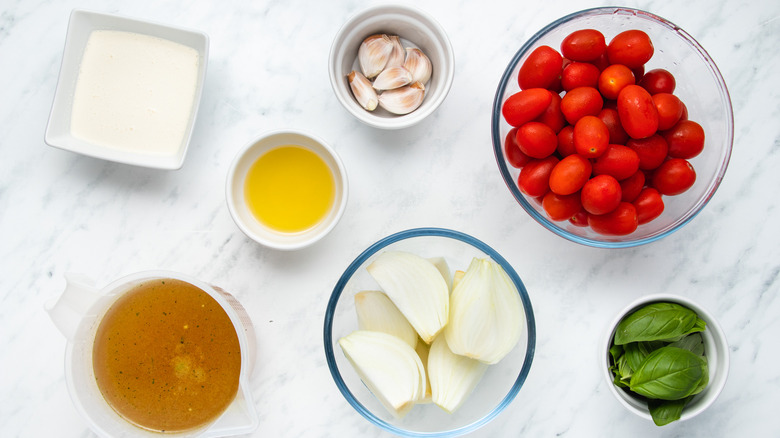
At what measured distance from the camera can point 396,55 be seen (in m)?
1.15

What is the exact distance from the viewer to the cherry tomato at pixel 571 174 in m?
0.95

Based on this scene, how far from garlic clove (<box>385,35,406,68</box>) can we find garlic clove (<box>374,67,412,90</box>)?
0.02 m

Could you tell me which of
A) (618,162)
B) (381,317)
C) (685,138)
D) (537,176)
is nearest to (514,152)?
(537,176)

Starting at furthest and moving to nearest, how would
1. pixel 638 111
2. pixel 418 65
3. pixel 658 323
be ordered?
pixel 418 65, pixel 658 323, pixel 638 111

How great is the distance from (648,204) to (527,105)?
0.28m

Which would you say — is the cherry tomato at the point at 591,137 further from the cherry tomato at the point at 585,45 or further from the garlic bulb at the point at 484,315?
the garlic bulb at the point at 484,315

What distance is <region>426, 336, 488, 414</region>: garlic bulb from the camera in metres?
1.02

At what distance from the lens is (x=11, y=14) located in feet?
4.07

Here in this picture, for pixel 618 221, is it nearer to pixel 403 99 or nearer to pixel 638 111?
pixel 638 111

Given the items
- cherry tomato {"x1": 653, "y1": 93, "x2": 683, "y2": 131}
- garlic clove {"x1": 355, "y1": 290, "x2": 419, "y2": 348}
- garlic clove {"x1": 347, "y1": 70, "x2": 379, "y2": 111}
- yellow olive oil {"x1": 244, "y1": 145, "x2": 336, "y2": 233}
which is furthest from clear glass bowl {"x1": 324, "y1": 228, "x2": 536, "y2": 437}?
cherry tomato {"x1": 653, "y1": 93, "x2": 683, "y2": 131}

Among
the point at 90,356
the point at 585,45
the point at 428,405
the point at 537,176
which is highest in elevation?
the point at 585,45

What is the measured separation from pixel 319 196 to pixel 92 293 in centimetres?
48

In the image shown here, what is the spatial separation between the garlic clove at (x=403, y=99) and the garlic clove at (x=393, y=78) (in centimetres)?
1

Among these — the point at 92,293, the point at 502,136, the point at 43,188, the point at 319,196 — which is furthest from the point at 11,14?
the point at 502,136
